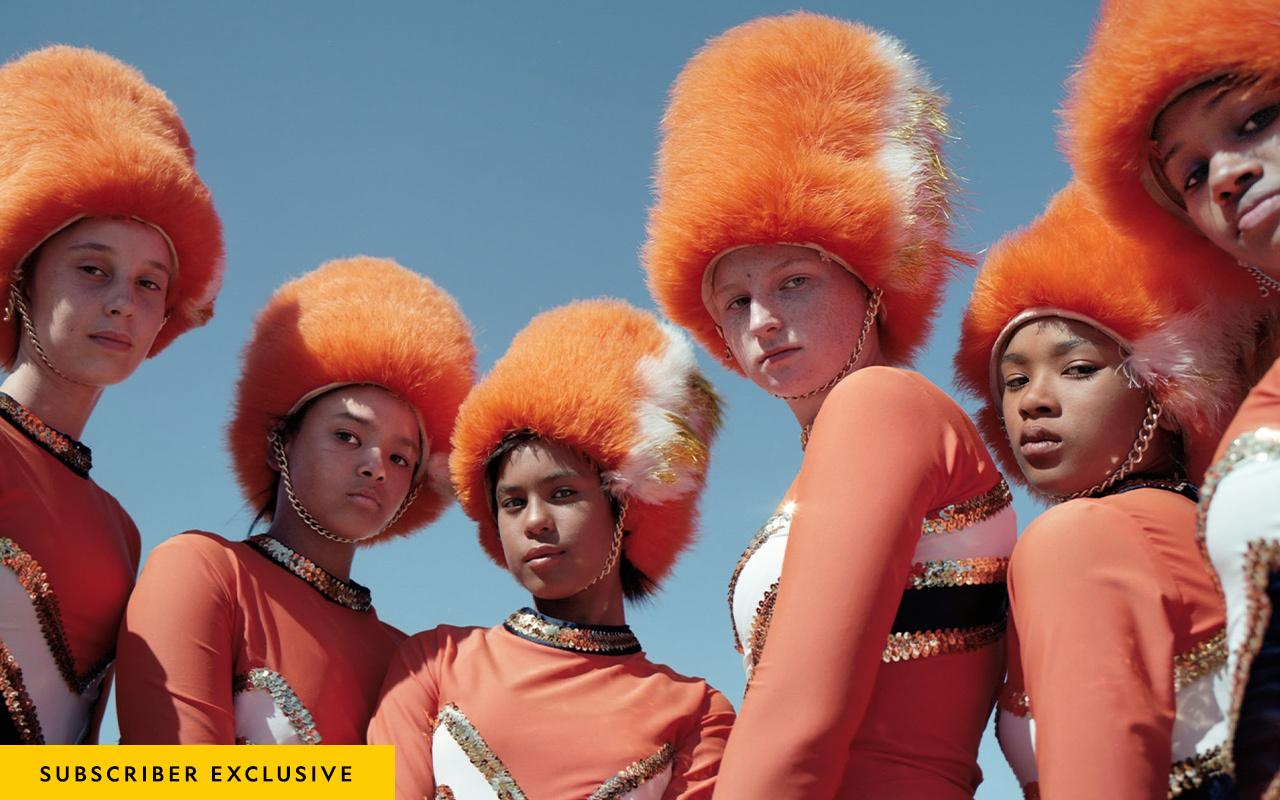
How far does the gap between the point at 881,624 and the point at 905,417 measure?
0.50m

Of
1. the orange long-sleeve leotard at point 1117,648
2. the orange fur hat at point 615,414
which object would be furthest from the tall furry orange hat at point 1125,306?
the orange fur hat at point 615,414

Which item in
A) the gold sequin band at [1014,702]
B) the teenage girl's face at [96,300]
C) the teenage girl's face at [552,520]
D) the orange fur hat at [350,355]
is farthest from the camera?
the orange fur hat at [350,355]

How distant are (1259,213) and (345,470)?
128 inches

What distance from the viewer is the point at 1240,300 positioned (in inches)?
124

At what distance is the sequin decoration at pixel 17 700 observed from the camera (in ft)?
11.2

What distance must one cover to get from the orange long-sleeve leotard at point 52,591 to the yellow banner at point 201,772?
0.19 m

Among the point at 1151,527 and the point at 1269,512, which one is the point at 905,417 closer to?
the point at 1151,527

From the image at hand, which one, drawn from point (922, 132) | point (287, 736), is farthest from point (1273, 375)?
point (287, 736)

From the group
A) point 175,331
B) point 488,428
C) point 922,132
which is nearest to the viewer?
point 922,132

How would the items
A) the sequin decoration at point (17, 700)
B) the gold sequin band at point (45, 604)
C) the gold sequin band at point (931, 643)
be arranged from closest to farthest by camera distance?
the gold sequin band at point (931, 643) < the sequin decoration at point (17, 700) < the gold sequin band at point (45, 604)

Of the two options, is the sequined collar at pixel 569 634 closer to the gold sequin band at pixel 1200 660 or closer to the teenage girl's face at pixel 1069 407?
the teenage girl's face at pixel 1069 407

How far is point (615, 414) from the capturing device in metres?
4.31

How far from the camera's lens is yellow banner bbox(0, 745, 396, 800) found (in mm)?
3307

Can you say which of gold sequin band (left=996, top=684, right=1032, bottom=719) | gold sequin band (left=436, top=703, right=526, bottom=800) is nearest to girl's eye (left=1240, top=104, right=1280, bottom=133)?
gold sequin band (left=996, top=684, right=1032, bottom=719)
